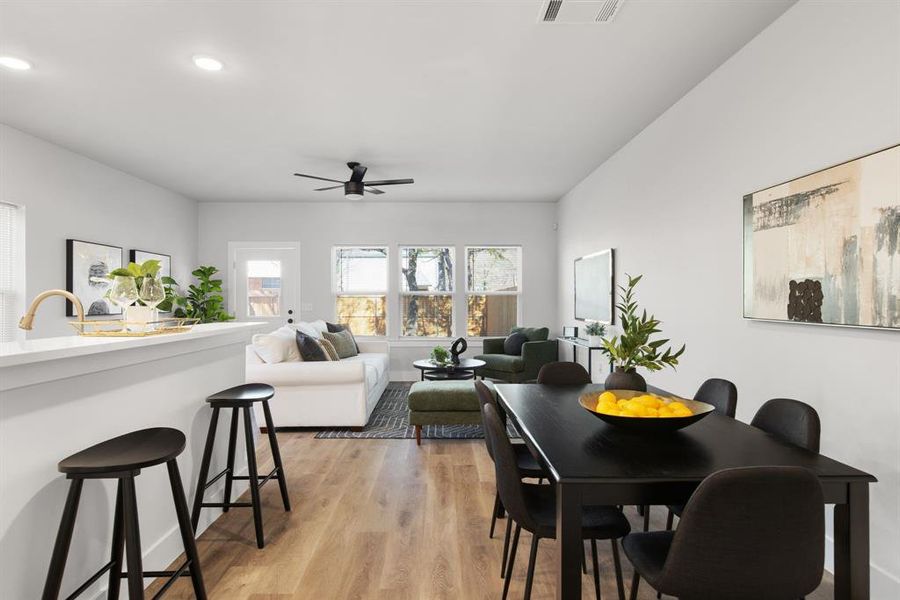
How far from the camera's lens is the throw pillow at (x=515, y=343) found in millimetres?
6605

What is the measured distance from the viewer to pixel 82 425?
69.9 inches

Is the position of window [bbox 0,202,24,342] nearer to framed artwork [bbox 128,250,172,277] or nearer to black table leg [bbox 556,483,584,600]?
framed artwork [bbox 128,250,172,277]

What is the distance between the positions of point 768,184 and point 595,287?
2.89 metres

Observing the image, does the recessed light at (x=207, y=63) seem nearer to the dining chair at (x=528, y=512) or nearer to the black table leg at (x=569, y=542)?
the dining chair at (x=528, y=512)

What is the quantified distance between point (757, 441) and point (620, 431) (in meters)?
0.45

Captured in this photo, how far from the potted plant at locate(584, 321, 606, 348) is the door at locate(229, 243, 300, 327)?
4.35 meters

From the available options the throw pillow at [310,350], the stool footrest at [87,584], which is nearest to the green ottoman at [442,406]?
the throw pillow at [310,350]

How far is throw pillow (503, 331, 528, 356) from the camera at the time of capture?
6.61 meters

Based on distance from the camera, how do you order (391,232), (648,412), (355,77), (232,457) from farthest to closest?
1. (391,232)
2. (355,77)
3. (232,457)
4. (648,412)

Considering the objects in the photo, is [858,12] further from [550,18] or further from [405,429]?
[405,429]

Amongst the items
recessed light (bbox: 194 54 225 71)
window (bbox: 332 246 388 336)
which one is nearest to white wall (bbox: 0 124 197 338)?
recessed light (bbox: 194 54 225 71)

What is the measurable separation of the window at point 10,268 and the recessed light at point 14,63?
165cm

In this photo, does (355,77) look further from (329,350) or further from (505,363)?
(505,363)

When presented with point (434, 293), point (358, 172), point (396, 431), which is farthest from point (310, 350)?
point (434, 293)
